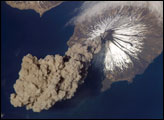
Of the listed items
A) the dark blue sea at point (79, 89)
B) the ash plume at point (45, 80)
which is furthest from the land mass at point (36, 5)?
the ash plume at point (45, 80)

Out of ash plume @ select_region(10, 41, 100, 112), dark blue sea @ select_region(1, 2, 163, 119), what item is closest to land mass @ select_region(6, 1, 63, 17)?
dark blue sea @ select_region(1, 2, 163, 119)

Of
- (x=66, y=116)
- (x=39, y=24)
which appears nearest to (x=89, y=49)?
(x=39, y=24)

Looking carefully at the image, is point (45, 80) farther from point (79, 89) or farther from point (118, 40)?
point (118, 40)

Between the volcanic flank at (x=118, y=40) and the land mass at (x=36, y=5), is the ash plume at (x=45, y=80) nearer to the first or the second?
the volcanic flank at (x=118, y=40)

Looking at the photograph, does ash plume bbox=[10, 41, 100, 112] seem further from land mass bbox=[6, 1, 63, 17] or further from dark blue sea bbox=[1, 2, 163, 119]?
land mass bbox=[6, 1, 63, 17]

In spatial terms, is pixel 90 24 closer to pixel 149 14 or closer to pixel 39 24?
pixel 39 24

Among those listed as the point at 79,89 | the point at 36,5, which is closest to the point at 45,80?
the point at 79,89

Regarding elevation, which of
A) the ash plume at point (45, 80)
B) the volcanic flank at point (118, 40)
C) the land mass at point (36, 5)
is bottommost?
the ash plume at point (45, 80)

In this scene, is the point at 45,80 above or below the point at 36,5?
below
